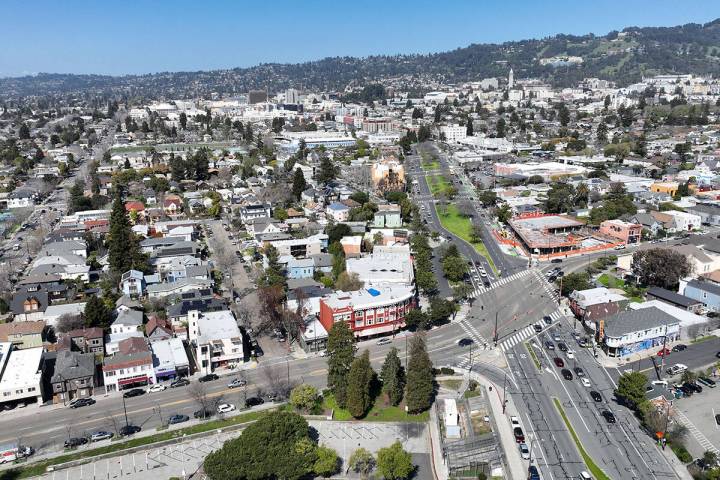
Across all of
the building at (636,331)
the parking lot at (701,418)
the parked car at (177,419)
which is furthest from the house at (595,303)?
the parked car at (177,419)

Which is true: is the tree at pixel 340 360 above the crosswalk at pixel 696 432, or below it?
above

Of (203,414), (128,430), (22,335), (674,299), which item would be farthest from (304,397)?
(674,299)

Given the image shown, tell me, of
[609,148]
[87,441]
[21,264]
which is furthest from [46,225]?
[609,148]

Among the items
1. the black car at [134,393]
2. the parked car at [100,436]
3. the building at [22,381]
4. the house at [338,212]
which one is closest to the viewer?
the parked car at [100,436]

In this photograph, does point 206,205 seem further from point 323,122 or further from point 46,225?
point 323,122

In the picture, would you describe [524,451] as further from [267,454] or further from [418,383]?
[267,454]

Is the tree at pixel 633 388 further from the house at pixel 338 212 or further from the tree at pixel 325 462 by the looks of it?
the house at pixel 338 212
